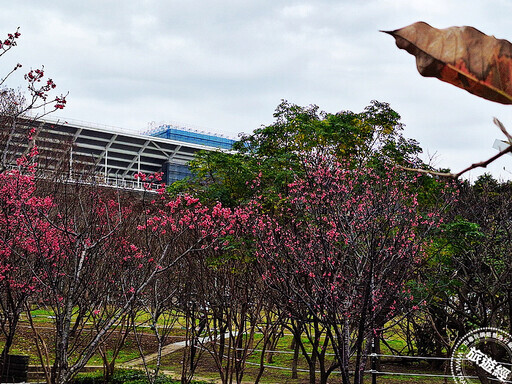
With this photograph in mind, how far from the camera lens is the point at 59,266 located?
8.11 metres

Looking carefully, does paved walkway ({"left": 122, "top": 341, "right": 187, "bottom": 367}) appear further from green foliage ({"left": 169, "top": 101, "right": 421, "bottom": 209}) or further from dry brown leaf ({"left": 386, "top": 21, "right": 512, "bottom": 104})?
dry brown leaf ({"left": 386, "top": 21, "right": 512, "bottom": 104})

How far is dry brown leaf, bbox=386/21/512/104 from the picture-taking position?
48 centimetres

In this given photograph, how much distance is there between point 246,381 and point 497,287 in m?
6.87

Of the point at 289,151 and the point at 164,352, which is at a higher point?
the point at 289,151

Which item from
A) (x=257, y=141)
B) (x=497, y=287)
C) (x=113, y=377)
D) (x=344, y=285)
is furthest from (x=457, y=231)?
(x=113, y=377)

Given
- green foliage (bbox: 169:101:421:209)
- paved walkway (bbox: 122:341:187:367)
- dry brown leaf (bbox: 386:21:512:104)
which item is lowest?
paved walkway (bbox: 122:341:187:367)

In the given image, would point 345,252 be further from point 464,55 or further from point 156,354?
point 156,354

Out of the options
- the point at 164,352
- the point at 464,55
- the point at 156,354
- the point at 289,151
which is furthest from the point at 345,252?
the point at 164,352

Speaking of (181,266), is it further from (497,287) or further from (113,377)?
(497,287)

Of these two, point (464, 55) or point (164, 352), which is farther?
point (164, 352)

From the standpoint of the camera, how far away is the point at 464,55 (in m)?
0.49

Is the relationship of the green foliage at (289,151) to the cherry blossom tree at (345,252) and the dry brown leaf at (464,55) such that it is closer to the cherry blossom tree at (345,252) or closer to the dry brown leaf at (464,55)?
the cherry blossom tree at (345,252)

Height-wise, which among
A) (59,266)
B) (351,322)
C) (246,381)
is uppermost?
(59,266)

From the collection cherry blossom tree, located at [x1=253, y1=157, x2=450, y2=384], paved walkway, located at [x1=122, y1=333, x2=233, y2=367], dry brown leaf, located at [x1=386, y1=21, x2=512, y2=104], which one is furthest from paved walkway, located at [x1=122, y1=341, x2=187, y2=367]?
dry brown leaf, located at [x1=386, y1=21, x2=512, y2=104]
